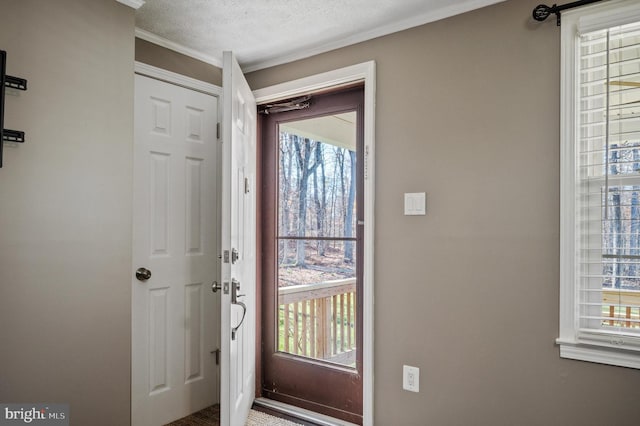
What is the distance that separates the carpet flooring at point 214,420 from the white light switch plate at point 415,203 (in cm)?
145

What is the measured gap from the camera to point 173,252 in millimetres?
2543

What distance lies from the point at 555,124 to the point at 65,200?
85.4 inches

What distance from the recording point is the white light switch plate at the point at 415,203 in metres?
2.20

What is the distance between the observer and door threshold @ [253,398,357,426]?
255cm

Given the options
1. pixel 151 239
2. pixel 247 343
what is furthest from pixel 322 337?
pixel 151 239

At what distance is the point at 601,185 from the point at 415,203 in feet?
2.68

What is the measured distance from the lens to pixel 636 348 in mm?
1652

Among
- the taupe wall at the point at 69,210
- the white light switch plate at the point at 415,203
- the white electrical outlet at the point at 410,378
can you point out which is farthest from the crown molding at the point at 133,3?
the white electrical outlet at the point at 410,378

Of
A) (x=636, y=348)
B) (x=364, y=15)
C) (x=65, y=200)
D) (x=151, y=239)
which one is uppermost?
(x=364, y=15)

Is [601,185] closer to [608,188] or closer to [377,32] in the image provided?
[608,188]

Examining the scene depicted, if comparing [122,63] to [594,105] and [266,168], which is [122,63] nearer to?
[266,168]

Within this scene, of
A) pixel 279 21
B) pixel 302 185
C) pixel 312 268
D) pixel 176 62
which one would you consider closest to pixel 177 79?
pixel 176 62

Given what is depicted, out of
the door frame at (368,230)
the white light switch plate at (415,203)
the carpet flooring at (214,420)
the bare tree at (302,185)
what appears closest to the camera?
the white light switch plate at (415,203)

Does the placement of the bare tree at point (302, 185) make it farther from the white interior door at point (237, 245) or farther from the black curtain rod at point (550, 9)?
the black curtain rod at point (550, 9)
